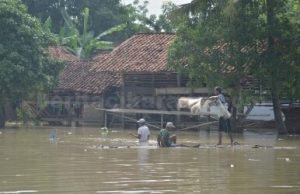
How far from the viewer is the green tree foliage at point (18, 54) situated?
2975 cm

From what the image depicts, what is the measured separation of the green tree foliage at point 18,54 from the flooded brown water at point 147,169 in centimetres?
1175

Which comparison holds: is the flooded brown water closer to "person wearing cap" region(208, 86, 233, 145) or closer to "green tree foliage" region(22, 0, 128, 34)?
"person wearing cap" region(208, 86, 233, 145)

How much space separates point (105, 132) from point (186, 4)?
239 inches

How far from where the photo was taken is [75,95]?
→ 3834 centimetres

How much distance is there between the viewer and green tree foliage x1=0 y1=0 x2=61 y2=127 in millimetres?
29750

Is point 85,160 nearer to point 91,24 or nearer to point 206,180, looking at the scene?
point 206,180

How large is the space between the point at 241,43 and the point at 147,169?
1499cm

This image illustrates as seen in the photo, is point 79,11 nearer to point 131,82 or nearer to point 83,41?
point 83,41

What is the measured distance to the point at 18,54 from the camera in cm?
2998

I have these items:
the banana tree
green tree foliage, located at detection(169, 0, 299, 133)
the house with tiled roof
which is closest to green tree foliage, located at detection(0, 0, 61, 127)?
the house with tiled roof

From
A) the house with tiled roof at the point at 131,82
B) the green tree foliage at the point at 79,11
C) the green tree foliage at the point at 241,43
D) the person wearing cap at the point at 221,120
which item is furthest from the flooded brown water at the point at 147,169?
the green tree foliage at the point at 79,11

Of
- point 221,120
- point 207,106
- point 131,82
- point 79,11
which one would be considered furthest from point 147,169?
point 79,11

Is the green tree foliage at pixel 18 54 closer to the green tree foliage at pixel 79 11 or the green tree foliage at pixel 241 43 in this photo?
the green tree foliage at pixel 241 43

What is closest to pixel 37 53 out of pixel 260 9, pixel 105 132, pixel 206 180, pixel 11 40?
pixel 11 40
